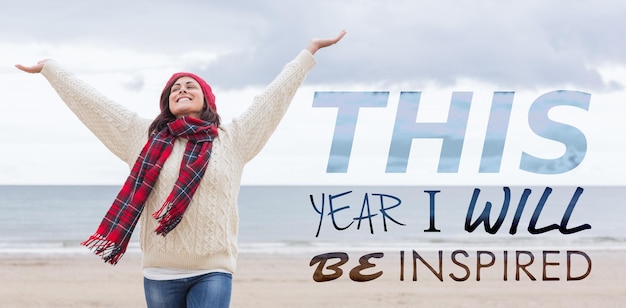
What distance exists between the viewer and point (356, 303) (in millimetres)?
8039

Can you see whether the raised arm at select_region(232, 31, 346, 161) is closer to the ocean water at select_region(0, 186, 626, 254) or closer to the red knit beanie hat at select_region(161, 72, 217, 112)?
the red knit beanie hat at select_region(161, 72, 217, 112)

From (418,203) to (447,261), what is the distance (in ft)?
78.4

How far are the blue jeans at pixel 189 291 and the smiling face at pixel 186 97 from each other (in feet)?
2.04

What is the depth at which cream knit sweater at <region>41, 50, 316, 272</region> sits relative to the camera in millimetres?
2988

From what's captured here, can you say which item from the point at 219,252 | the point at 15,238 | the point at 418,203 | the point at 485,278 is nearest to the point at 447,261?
the point at 485,278

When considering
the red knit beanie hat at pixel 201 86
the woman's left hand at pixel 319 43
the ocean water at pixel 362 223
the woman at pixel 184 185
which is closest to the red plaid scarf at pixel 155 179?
the woman at pixel 184 185

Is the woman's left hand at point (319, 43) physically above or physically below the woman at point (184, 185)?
above

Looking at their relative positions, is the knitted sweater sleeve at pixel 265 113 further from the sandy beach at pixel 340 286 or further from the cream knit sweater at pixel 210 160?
the sandy beach at pixel 340 286

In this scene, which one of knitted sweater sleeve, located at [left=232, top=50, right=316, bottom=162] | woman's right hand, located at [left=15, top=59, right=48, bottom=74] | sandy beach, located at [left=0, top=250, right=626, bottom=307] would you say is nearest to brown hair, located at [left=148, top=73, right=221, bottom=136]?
knitted sweater sleeve, located at [left=232, top=50, right=316, bottom=162]

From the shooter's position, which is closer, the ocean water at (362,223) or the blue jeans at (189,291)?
the blue jeans at (189,291)

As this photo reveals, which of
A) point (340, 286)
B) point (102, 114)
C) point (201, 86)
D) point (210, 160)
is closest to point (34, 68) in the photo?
point (102, 114)

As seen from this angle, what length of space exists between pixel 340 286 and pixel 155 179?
6088 millimetres

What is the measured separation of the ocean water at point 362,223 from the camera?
14.5 m

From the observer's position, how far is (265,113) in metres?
3.17
